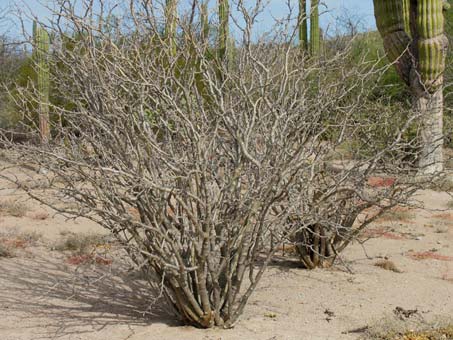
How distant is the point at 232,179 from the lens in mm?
4531

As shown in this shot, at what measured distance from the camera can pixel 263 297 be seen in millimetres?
5980

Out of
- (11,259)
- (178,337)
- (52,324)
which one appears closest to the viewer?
(178,337)

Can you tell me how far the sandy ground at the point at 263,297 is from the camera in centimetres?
498

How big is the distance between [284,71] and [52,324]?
240cm

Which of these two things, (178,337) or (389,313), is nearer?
(178,337)

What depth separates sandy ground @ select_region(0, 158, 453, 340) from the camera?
4984 millimetres

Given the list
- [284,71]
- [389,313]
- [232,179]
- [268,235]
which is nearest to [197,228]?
[232,179]

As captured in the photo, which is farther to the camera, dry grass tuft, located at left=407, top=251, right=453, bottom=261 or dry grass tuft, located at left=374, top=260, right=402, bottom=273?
dry grass tuft, located at left=407, top=251, right=453, bottom=261

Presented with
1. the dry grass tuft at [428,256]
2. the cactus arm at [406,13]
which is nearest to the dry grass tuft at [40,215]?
the dry grass tuft at [428,256]

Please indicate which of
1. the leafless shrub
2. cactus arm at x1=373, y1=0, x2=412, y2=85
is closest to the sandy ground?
the leafless shrub

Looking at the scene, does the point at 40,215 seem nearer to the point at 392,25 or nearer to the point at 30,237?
the point at 30,237

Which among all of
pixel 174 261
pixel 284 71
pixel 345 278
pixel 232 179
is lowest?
pixel 345 278

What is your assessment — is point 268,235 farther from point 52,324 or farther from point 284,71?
point 52,324

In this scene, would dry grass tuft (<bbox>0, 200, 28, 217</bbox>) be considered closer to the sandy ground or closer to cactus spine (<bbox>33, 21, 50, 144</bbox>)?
cactus spine (<bbox>33, 21, 50, 144</bbox>)
